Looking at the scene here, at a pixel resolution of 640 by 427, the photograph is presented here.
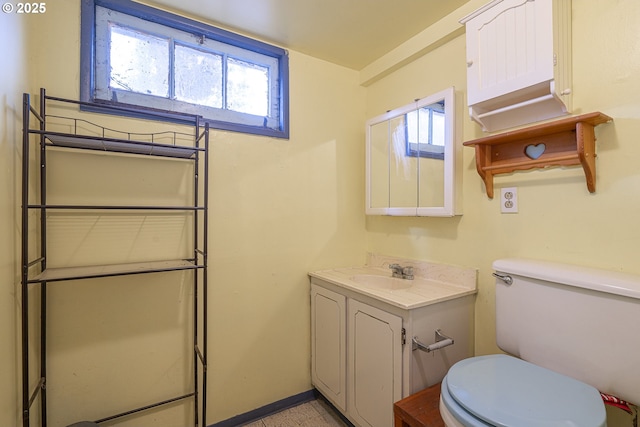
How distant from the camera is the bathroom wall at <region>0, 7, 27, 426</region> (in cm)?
97

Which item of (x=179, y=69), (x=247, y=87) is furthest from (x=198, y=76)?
(x=247, y=87)

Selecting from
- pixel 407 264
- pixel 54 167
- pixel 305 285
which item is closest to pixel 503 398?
pixel 407 264

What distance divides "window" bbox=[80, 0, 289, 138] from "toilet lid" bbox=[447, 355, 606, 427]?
1.48 m

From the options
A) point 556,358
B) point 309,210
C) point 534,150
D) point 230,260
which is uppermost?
point 534,150

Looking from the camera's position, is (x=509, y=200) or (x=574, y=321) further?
(x=509, y=200)

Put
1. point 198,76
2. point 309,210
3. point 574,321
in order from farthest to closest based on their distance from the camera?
point 309,210
point 198,76
point 574,321

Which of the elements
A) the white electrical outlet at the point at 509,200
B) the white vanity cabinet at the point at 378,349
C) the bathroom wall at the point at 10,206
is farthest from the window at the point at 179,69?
the white electrical outlet at the point at 509,200

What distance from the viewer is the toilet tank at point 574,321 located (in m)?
0.89

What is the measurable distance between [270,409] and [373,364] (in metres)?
0.77

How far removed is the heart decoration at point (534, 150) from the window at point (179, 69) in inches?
48.3

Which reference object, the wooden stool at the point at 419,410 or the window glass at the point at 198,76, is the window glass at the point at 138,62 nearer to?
the window glass at the point at 198,76

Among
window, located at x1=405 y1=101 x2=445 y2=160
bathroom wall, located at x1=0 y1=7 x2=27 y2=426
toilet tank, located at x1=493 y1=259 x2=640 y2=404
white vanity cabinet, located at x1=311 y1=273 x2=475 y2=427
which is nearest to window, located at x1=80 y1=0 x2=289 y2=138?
bathroom wall, located at x1=0 y1=7 x2=27 y2=426

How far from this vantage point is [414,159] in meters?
1.70

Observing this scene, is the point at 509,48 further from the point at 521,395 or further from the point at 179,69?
the point at 179,69
